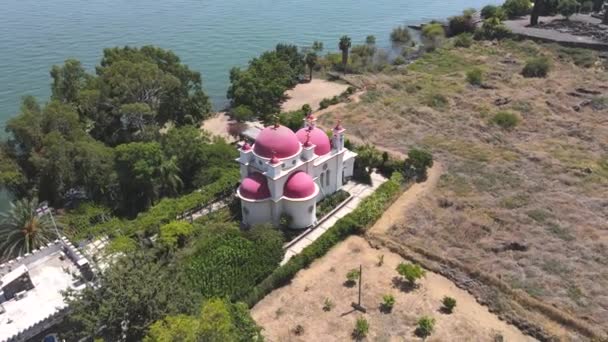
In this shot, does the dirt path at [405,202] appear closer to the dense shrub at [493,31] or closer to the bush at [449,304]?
the bush at [449,304]

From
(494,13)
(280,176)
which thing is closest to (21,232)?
(280,176)

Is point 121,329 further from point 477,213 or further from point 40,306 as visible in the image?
point 477,213

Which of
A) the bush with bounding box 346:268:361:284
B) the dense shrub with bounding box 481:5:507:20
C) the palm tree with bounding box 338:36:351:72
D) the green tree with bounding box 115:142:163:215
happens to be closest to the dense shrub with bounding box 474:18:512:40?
the dense shrub with bounding box 481:5:507:20

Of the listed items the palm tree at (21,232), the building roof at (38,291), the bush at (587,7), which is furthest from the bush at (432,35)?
the building roof at (38,291)

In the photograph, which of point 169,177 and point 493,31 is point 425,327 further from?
point 493,31

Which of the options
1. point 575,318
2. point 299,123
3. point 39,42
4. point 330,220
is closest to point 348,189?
point 330,220

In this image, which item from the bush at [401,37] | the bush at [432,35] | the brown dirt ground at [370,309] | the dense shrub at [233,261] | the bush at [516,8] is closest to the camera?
the brown dirt ground at [370,309]

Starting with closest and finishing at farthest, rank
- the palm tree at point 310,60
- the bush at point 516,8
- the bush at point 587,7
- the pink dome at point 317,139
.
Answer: the pink dome at point 317,139, the palm tree at point 310,60, the bush at point 516,8, the bush at point 587,7

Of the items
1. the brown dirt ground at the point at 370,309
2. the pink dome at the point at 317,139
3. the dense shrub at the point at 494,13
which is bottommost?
the brown dirt ground at the point at 370,309
